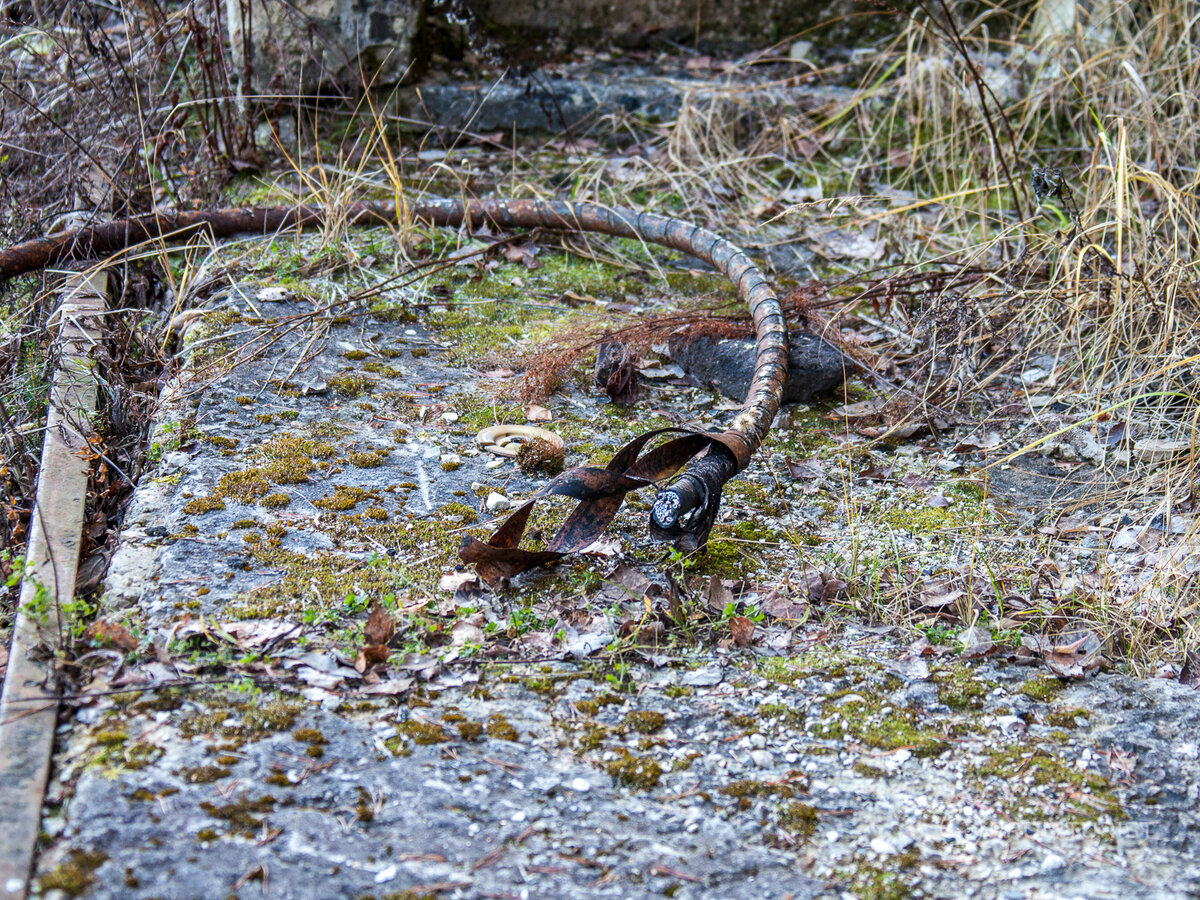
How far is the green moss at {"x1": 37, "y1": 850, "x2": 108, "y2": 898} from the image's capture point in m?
1.46

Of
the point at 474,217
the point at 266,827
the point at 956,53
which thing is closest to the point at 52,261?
the point at 474,217

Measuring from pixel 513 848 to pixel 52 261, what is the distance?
10.3 feet

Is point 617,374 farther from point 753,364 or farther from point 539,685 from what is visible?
point 539,685

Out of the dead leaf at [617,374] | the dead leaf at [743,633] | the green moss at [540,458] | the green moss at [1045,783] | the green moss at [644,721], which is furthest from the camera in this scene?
the dead leaf at [617,374]

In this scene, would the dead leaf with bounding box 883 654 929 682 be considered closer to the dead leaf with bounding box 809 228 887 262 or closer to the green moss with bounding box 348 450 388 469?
the green moss with bounding box 348 450 388 469

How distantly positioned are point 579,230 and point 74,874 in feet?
10.4

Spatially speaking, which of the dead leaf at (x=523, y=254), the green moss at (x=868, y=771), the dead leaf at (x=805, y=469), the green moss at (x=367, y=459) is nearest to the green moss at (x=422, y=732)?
the green moss at (x=868, y=771)

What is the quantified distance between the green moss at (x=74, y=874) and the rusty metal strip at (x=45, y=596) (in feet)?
0.11

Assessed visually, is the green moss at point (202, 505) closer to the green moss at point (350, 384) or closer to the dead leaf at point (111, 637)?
the dead leaf at point (111, 637)

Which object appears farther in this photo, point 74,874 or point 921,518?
point 921,518

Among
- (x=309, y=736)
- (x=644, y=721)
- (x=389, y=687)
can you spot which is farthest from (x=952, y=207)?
(x=309, y=736)

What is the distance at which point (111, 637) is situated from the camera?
1.95m

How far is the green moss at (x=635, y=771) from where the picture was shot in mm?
1811

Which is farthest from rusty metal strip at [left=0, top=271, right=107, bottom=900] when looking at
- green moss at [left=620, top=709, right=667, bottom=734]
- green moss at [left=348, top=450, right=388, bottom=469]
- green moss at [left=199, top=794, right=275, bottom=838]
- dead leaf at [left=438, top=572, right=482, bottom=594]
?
green moss at [left=620, top=709, right=667, bottom=734]
